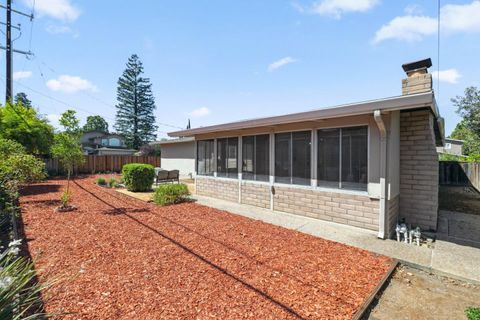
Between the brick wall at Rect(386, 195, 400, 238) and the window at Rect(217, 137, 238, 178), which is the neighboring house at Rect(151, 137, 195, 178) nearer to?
the window at Rect(217, 137, 238, 178)

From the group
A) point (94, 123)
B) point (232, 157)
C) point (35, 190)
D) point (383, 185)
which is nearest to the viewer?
point (383, 185)

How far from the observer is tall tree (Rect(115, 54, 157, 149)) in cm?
3756

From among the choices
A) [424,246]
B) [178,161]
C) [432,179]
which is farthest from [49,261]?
[178,161]

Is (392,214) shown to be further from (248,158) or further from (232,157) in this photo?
(232,157)

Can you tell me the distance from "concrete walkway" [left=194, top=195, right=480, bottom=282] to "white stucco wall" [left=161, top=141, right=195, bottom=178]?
1053cm

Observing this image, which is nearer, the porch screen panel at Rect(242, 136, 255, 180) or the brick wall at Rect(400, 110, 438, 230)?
the brick wall at Rect(400, 110, 438, 230)

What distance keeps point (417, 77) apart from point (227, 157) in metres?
5.71

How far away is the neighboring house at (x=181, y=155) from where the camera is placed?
1621cm

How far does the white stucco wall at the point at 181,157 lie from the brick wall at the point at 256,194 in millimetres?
8858

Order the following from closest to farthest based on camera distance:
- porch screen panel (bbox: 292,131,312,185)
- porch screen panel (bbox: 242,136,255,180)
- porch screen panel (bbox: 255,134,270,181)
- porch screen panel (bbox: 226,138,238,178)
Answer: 1. porch screen panel (bbox: 292,131,312,185)
2. porch screen panel (bbox: 255,134,270,181)
3. porch screen panel (bbox: 242,136,255,180)
4. porch screen panel (bbox: 226,138,238,178)

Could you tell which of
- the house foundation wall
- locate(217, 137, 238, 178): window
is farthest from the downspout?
locate(217, 137, 238, 178): window

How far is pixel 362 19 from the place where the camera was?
6.95 meters

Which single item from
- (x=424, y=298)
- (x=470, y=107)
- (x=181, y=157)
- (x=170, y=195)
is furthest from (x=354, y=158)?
(x=470, y=107)

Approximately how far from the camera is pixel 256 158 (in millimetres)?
7348
